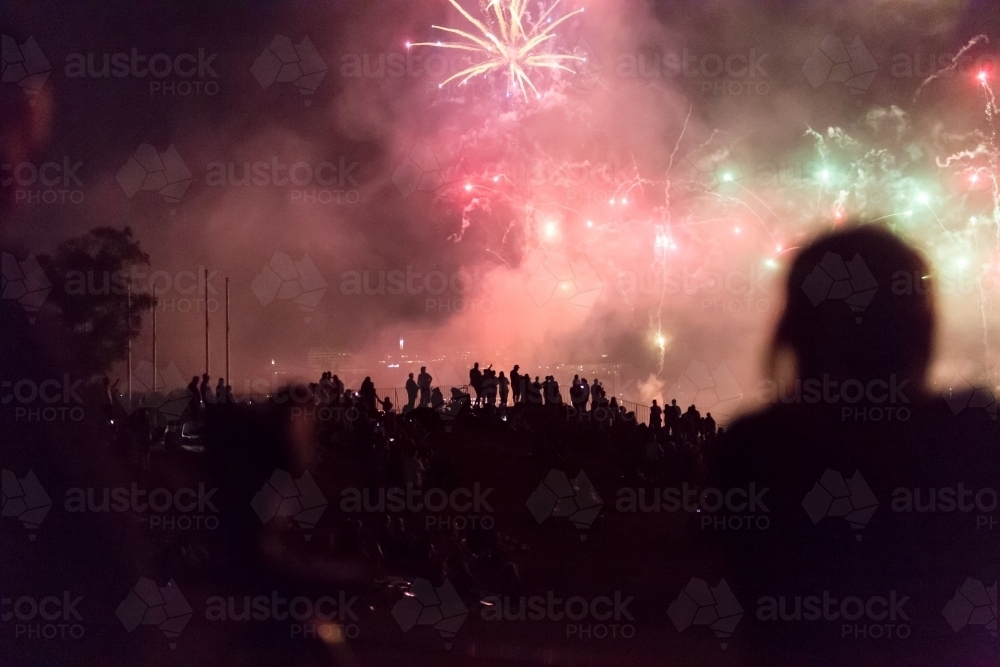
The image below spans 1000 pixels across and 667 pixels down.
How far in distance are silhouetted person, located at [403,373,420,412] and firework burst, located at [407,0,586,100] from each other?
12.5 feet

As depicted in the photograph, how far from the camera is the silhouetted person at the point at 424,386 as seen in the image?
8.94 meters

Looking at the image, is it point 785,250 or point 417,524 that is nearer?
point 417,524

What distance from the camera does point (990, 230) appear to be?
37.6 feet

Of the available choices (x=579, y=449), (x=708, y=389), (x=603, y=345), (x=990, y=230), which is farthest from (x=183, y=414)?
(x=990, y=230)

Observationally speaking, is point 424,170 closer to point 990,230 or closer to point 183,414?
point 183,414

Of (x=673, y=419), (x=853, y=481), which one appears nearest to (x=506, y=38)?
(x=673, y=419)

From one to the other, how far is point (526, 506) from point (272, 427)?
2.88 meters

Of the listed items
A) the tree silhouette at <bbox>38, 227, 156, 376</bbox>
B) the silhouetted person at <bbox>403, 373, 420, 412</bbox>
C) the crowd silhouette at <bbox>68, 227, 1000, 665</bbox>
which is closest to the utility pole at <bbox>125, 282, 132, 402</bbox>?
the tree silhouette at <bbox>38, 227, 156, 376</bbox>

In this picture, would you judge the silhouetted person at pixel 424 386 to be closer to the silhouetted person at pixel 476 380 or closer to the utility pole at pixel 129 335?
the silhouetted person at pixel 476 380

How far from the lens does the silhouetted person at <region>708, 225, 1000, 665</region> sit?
24.5ft

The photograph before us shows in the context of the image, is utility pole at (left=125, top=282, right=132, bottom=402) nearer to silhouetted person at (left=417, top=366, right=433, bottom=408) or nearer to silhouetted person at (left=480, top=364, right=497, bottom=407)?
silhouetted person at (left=417, top=366, right=433, bottom=408)

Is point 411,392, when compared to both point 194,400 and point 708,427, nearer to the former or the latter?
point 194,400

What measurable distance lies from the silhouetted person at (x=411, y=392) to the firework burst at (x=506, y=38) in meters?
3.82

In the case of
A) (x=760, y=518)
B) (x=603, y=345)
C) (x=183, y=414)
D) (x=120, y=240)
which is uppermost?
(x=120, y=240)
